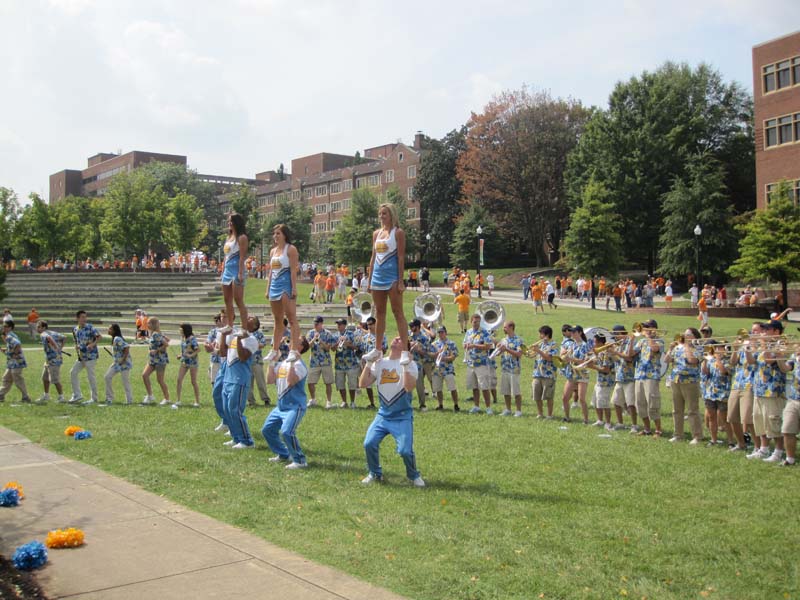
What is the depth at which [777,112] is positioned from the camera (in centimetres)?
4934

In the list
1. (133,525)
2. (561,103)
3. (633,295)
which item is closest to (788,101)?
(633,295)

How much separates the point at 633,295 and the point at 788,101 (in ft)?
63.5

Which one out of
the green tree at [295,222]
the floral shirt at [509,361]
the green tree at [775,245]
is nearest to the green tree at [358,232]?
the green tree at [295,222]

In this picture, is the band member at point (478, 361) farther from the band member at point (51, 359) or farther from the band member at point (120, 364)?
the band member at point (51, 359)

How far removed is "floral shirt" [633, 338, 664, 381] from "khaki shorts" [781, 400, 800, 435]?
2.70m

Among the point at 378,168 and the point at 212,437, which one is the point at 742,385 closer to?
the point at 212,437

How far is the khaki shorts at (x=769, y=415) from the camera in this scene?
10.8 m

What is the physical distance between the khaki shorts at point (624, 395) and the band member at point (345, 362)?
5.89 metres

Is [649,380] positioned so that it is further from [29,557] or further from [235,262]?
[29,557]

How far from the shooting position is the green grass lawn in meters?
6.22

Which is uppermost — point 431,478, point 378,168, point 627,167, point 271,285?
point 378,168

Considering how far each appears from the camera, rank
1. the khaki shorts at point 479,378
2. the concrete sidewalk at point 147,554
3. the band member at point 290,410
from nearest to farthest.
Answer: the concrete sidewalk at point 147,554
the band member at point 290,410
the khaki shorts at point 479,378

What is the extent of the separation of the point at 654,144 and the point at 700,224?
986cm

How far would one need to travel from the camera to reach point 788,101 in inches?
1912
